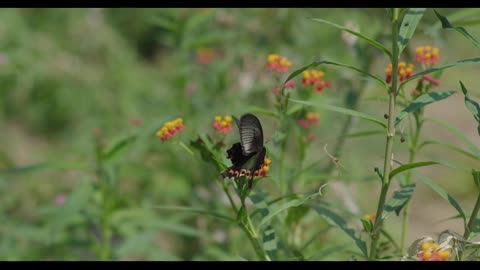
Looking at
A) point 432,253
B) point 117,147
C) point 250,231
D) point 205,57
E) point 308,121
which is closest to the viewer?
point 432,253

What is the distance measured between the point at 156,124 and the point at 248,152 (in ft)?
2.33

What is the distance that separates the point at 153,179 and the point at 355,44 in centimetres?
112

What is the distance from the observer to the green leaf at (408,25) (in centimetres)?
116

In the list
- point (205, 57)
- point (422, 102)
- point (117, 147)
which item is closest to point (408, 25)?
point (422, 102)

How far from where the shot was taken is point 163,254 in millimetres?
2191

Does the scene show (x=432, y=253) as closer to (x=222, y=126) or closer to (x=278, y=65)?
(x=222, y=126)

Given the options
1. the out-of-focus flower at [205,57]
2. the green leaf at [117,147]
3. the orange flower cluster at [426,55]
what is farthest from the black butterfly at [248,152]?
the out-of-focus flower at [205,57]

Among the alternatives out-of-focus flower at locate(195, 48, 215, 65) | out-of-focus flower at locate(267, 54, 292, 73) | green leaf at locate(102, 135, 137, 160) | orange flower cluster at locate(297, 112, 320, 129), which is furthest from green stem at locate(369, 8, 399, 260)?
out-of-focus flower at locate(195, 48, 215, 65)

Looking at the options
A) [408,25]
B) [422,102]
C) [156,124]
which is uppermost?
[408,25]

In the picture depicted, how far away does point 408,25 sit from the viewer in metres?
1.19

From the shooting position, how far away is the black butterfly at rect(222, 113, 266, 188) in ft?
3.59

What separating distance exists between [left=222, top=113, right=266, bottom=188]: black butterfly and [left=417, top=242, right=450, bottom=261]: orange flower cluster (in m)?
0.30

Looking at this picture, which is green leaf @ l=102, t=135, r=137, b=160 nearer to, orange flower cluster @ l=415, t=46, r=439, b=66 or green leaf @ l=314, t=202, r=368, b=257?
green leaf @ l=314, t=202, r=368, b=257

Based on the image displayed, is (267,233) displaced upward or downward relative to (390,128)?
downward
